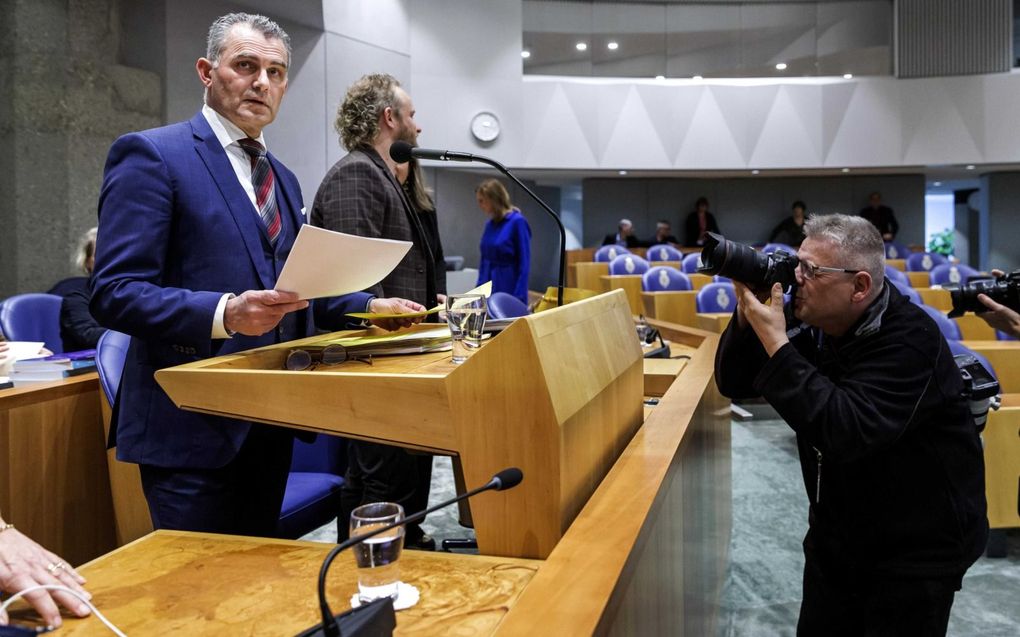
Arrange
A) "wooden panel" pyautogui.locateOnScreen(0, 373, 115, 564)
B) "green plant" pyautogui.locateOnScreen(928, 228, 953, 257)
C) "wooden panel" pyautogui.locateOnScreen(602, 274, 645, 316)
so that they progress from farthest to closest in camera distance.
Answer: "green plant" pyautogui.locateOnScreen(928, 228, 953, 257) → "wooden panel" pyautogui.locateOnScreen(602, 274, 645, 316) → "wooden panel" pyautogui.locateOnScreen(0, 373, 115, 564)

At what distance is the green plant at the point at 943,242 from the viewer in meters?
15.2

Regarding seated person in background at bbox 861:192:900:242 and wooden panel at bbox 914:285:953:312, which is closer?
wooden panel at bbox 914:285:953:312

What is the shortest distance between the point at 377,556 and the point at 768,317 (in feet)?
3.26

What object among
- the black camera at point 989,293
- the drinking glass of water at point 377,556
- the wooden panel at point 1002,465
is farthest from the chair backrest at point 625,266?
the drinking glass of water at point 377,556

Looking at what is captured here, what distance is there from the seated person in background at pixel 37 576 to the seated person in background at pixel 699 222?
38.1 ft

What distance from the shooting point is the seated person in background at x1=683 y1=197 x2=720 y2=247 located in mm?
12008

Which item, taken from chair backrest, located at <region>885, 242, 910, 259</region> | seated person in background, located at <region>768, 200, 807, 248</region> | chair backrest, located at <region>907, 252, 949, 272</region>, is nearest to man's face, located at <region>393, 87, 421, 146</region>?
chair backrest, located at <region>907, 252, 949, 272</region>

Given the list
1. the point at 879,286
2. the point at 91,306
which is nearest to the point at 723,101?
the point at 879,286

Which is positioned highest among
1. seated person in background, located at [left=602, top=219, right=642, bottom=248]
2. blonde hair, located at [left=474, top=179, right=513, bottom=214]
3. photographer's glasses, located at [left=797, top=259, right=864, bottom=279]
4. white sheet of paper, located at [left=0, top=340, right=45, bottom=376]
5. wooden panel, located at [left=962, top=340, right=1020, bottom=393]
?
seated person in background, located at [left=602, top=219, right=642, bottom=248]

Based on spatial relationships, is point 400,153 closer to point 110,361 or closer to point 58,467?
point 110,361

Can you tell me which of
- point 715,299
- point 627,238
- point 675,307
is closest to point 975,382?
point 715,299

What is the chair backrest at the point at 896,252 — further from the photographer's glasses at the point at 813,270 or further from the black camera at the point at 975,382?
the photographer's glasses at the point at 813,270

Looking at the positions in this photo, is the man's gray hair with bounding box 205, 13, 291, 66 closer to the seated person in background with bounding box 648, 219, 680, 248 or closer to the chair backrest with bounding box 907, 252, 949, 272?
the chair backrest with bounding box 907, 252, 949, 272

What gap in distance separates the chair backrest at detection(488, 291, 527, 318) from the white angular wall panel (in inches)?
291
